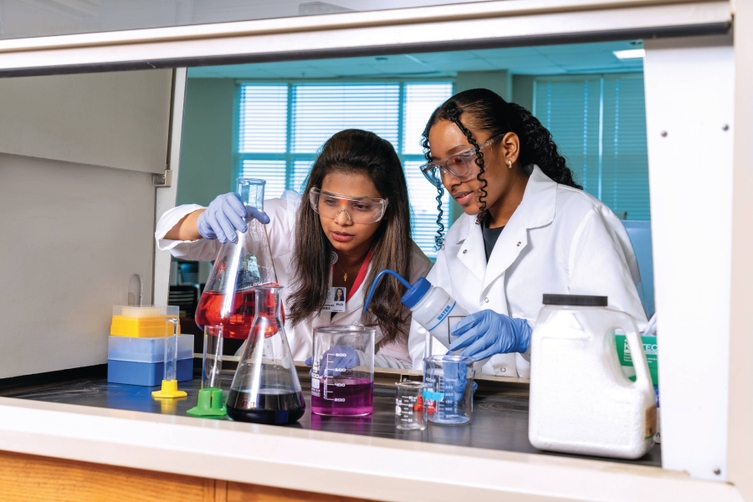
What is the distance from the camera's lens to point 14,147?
152 centimetres

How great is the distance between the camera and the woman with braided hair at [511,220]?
1945 millimetres

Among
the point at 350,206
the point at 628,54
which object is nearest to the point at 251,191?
the point at 350,206

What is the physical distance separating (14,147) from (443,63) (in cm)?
779

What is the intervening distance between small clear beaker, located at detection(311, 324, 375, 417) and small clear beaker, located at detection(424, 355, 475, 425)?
0.11 metres

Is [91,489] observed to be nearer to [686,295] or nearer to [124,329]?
[124,329]

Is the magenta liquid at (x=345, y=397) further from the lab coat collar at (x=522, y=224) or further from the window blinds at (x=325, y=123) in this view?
the window blinds at (x=325, y=123)

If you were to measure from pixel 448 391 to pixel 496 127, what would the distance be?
1.06 meters

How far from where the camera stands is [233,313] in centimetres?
138

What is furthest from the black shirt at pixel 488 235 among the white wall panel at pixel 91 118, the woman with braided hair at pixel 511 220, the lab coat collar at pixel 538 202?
the white wall panel at pixel 91 118

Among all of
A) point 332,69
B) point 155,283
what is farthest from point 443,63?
point 155,283

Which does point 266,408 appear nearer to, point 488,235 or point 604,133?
point 488,235

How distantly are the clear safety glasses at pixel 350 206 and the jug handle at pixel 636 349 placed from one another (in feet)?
3.71

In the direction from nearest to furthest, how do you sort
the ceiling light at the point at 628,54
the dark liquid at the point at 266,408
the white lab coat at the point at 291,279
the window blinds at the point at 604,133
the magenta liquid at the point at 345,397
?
the dark liquid at the point at 266,408, the magenta liquid at the point at 345,397, the white lab coat at the point at 291,279, the ceiling light at the point at 628,54, the window blinds at the point at 604,133

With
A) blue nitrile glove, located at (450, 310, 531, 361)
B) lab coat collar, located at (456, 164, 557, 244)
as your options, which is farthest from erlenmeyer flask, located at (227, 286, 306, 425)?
lab coat collar, located at (456, 164, 557, 244)
